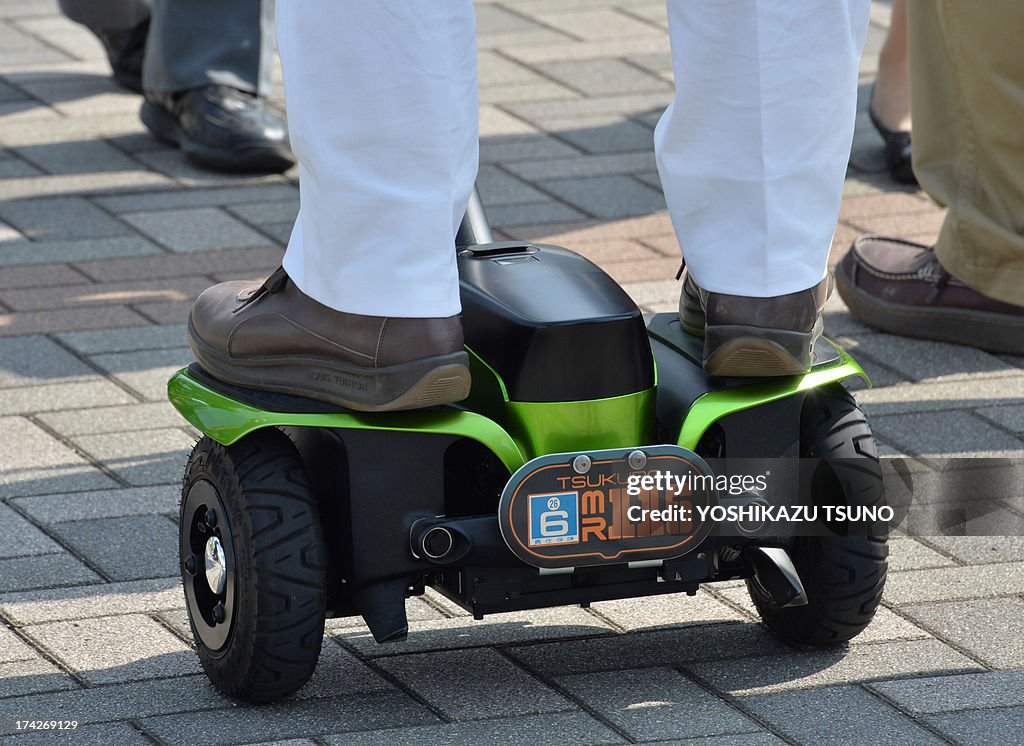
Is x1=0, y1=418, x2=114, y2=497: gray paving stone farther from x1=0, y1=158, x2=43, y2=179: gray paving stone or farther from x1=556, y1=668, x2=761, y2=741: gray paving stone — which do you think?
x1=0, y1=158, x2=43, y2=179: gray paving stone

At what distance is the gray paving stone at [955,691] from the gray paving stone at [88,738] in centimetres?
94

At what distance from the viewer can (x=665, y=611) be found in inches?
102

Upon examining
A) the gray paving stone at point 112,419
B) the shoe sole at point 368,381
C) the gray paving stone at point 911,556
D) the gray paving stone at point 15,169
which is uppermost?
the shoe sole at point 368,381

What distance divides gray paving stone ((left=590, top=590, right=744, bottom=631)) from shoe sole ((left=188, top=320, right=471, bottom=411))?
0.59 m

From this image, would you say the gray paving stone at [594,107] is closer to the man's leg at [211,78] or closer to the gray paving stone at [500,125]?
the gray paving stone at [500,125]

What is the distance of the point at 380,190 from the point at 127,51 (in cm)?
372

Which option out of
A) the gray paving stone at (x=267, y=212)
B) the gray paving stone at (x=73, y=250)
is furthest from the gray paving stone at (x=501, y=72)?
the gray paving stone at (x=73, y=250)

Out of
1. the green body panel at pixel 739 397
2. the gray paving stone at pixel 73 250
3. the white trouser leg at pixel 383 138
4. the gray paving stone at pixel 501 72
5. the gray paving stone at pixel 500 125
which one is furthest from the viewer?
the gray paving stone at pixel 501 72

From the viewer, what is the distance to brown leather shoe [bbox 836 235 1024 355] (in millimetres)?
3723

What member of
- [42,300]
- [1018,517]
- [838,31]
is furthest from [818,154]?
[42,300]

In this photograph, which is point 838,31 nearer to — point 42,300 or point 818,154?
point 818,154

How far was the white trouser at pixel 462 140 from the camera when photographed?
200cm

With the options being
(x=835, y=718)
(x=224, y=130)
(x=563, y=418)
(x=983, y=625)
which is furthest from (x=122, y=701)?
(x=224, y=130)

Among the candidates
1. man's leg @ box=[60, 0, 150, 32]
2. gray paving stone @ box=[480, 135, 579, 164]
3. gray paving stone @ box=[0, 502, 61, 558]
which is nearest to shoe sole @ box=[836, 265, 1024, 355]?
gray paving stone @ box=[480, 135, 579, 164]
